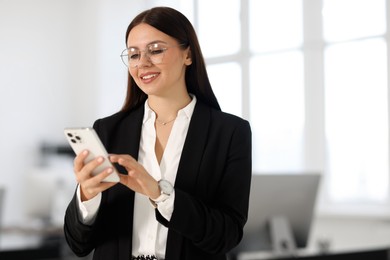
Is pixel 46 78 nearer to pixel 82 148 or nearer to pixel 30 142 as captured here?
pixel 30 142

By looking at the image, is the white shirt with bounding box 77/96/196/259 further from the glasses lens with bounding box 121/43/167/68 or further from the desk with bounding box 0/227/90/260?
the desk with bounding box 0/227/90/260

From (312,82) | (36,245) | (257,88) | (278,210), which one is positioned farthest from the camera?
(257,88)

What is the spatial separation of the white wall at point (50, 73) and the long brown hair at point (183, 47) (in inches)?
275

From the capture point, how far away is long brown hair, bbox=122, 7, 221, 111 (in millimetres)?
1195

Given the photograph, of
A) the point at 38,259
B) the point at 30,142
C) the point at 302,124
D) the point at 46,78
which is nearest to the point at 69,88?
the point at 46,78

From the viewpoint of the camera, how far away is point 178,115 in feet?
4.14

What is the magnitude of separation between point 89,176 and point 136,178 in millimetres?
92

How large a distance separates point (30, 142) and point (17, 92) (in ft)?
2.33

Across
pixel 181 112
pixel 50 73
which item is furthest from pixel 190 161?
pixel 50 73

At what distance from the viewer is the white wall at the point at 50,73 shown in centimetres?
810

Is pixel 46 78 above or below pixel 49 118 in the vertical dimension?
above

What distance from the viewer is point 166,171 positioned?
123 cm

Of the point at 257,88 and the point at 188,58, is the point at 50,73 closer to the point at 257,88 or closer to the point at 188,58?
the point at 257,88

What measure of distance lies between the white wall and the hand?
23.5ft
